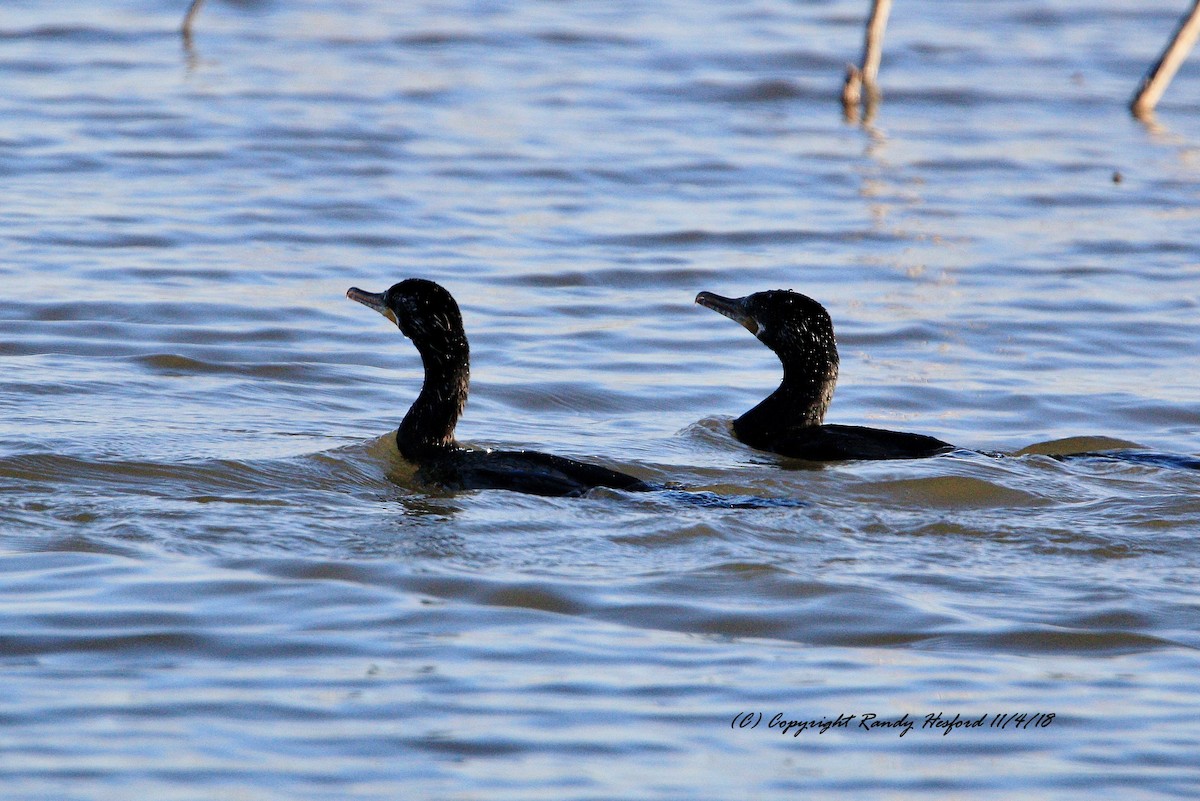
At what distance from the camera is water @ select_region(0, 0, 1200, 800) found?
6.05m

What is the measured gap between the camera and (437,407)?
31.0 ft

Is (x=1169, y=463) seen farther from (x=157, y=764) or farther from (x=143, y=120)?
(x=143, y=120)

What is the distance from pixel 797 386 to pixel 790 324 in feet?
1.34

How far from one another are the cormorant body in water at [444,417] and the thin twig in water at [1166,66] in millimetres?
13187

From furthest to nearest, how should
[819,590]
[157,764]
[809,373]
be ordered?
[809,373]
[819,590]
[157,764]

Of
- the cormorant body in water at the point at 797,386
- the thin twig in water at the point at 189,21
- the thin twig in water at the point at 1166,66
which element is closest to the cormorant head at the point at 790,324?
the cormorant body in water at the point at 797,386

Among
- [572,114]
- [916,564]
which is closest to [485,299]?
[916,564]

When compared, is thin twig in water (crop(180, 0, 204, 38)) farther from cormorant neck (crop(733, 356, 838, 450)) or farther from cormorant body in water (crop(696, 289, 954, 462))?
cormorant neck (crop(733, 356, 838, 450))

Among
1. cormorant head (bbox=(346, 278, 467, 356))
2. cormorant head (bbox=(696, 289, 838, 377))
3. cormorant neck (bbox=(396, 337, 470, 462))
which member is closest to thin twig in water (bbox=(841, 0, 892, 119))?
cormorant head (bbox=(696, 289, 838, 377))

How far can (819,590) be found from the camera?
7488 mm

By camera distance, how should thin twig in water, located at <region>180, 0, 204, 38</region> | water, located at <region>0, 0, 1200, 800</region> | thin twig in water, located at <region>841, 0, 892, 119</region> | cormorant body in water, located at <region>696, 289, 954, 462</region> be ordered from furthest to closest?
thin twig in water, located at <region>180, 0, 204, 38</region> → thin twig in water, located at <region>841, 0, 892, 119</region> → cormorant body in water, located at <region>696, 289, 954, 462</region> → water, located at <region>0, 0, 1200, 800</region>

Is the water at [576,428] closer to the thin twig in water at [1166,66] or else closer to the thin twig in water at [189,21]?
the thin twig in water at [189,21]

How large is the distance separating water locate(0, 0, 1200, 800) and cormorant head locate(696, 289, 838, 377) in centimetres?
60

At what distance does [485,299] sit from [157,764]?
28.3 ft
